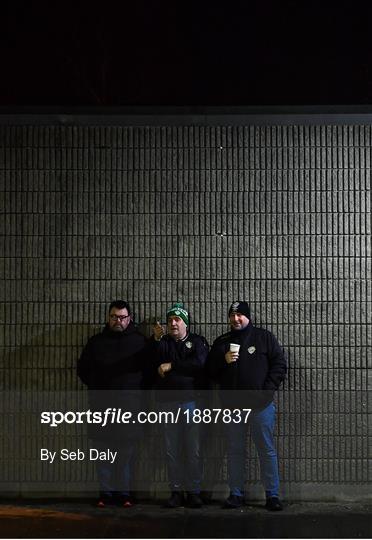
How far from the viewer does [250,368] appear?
320 inches

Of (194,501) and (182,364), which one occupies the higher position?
(182,364)

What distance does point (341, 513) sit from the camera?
26.3 ft

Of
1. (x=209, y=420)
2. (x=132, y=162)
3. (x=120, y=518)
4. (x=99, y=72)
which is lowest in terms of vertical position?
(x=120, y=518)

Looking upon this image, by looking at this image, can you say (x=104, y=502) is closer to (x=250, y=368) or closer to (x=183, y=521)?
(x=183, y=521)

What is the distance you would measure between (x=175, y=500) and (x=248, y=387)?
1.30m

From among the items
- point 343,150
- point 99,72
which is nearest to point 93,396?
point 343,150

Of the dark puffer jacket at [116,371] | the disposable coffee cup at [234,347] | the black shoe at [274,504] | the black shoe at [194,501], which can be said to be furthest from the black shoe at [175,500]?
the disposable coffee cup at [234,347]

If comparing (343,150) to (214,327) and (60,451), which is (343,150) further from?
(60,451)

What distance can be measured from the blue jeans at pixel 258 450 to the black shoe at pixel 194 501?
0.32 metres

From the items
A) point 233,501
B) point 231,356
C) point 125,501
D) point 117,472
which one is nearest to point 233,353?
point 231,356

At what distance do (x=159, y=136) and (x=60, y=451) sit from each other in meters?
3.35

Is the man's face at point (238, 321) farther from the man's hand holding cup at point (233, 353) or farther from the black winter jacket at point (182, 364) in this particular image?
the black winter jacket at point (182, 364)

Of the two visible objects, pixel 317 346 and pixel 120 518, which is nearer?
pixel 120 518

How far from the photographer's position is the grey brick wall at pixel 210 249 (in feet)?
28.0
